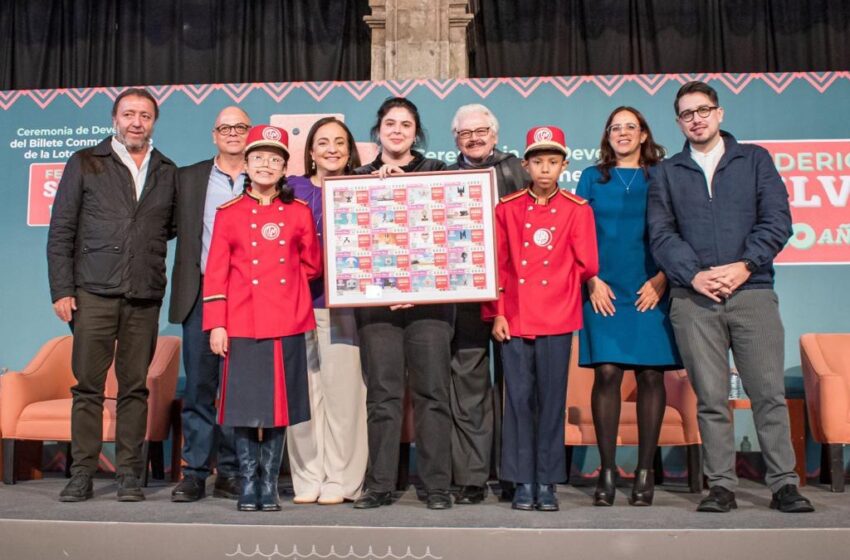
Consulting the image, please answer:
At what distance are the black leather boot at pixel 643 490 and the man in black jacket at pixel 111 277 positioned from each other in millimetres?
2165

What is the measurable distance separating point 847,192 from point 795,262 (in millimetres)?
510

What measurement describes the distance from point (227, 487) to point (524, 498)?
138cm

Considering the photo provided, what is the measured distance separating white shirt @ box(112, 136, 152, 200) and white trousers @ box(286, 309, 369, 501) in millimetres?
988

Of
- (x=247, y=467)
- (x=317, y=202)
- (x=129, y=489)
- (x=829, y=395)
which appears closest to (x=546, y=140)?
(x=317, y=202)

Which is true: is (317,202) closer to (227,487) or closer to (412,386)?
(412,386)

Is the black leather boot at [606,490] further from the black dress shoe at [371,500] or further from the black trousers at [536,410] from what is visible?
the black dress shoe at [371,500]

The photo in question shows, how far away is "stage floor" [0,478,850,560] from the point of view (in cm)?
303

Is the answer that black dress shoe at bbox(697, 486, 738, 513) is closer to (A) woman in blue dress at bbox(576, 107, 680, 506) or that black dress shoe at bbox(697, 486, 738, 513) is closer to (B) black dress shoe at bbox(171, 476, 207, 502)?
(A) woman in blue dress at bbox(576, 107, 680, 506)

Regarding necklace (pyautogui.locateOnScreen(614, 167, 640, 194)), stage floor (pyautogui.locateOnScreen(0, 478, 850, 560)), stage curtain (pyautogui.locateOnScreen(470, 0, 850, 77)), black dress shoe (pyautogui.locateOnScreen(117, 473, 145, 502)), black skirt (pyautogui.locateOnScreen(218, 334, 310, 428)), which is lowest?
stage floor (pyautogui.locateOnScreen(0, 478, 850, 560))

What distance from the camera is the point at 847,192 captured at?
17.4 ft

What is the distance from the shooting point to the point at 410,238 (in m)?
3.71

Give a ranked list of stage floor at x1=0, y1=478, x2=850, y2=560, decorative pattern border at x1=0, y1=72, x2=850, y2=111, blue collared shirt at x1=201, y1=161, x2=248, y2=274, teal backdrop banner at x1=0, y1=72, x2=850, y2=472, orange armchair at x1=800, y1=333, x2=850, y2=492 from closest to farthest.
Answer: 1. stage floor at x1=0, y1=478, x2=850, y2=560
2. blue collared shirt at x1=201, y1=161, x2=248, y2=274
3. orange armchair at x1=800, y1=333, x2=850, y2=492
4. teal backdrop banner at x1=0, y1=72, x2=850, y2=472
5. decorative pattern border at x1=0, y1=72, x2=850, y2=111

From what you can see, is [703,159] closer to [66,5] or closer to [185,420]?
[185,420]

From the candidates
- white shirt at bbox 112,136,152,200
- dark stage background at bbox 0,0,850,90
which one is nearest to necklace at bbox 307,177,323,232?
white shirt at bbox 112,136,152,200
